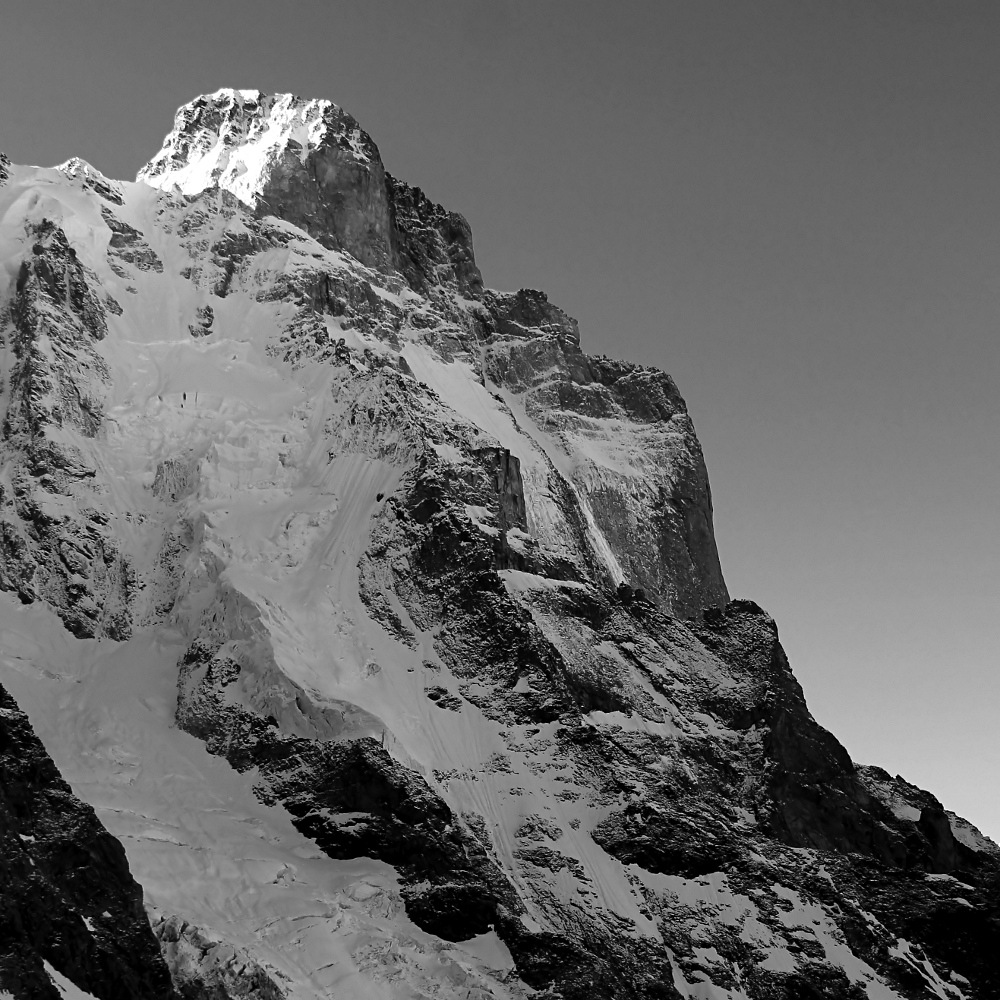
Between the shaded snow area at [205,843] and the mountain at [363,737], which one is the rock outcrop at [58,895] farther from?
the shaded snow area at [205,843]

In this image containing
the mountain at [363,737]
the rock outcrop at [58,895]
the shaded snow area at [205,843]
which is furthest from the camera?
the mountain at [363,737]

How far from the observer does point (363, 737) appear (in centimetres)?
14812

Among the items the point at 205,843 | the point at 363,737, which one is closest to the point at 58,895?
the point at 205,843

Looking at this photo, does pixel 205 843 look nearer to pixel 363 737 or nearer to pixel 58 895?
pixel 363 737

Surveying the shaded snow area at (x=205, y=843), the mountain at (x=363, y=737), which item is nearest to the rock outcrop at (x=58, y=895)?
the mountain at (x=363, y=737)

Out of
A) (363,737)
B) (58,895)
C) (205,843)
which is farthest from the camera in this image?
(363,737)

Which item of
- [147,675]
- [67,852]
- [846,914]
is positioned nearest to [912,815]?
[846,914]

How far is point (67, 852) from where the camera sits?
125m

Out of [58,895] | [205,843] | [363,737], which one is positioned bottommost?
[58,895]

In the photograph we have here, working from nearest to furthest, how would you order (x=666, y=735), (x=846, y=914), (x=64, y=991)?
(x=64, y=991) → (x=846, y=914) → (x=666, y=735)

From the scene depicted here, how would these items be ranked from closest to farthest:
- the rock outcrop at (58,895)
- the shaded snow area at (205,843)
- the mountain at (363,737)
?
the rock outcrop at (58,895) < the shaded snow area at (205,843) < the mountain at (363,737)

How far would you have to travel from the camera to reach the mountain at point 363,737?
134 m

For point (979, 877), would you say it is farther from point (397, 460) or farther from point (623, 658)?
point (397, 460)

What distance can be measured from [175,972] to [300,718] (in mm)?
30754
